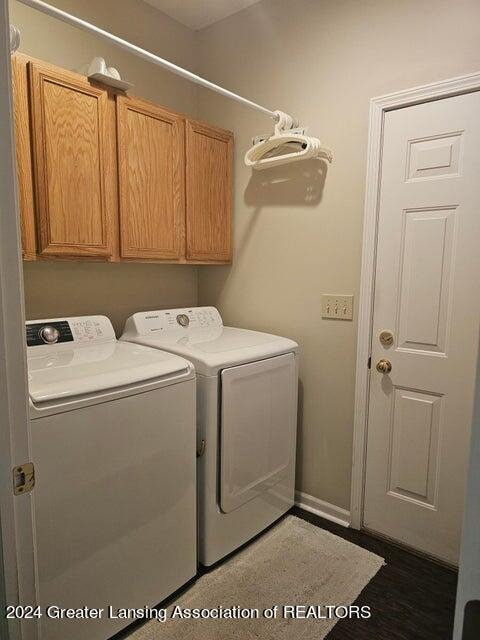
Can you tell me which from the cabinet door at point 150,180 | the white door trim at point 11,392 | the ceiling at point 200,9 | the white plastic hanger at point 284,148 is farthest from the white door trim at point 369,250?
the white door trim at point 11,392

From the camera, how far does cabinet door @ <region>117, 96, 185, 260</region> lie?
1946 mm

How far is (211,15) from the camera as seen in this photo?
2463 mm

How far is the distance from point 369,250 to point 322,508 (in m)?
1.49

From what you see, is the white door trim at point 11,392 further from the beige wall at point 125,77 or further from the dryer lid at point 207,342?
the beige wall at point 125,77

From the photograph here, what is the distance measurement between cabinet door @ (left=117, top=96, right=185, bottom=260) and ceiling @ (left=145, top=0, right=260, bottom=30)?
780 mm

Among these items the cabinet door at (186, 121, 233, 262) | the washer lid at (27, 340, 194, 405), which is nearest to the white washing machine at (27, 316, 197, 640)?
the washer lid at (27, 340, 194, 405)

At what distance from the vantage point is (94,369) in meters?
1.51

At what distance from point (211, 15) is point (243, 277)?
160 cm

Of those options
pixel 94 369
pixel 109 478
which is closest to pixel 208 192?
pixel 94 369

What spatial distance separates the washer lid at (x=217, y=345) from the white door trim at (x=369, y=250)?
0.39 metres

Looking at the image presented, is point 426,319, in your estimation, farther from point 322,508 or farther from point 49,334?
point 49,334

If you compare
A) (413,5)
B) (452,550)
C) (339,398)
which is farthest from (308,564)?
(413,5)

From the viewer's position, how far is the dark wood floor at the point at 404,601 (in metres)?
1.60

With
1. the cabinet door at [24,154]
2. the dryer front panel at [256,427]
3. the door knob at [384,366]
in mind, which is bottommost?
the dryer front panel at [256,427]
